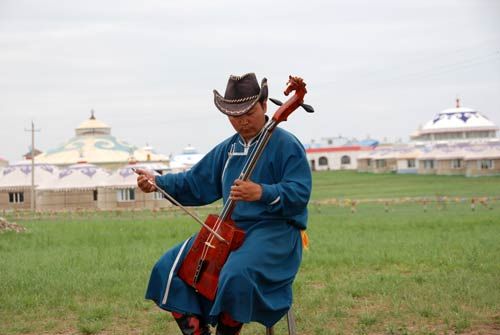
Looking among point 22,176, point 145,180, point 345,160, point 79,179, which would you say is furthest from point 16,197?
point 345,160

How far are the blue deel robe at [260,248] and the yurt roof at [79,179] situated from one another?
49.5m

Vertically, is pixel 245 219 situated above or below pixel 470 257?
above

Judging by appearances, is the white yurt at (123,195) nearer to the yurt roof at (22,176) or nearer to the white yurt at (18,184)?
the yurt roof at (22,176)

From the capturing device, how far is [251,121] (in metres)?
5.27

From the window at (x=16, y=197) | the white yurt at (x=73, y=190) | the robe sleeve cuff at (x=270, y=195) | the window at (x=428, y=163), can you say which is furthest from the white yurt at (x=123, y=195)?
the robe sleeve cuff at (x=270, y=195)

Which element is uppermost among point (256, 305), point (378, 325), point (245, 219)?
point (245, 219)

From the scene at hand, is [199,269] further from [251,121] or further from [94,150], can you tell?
[94,150]

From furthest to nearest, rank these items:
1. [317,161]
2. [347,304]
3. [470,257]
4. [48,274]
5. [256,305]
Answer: [317,161] < [470,257] < [48,274] < [347,304] < [256,305]

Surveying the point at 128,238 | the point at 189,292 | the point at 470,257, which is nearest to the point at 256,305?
the point at 189,292

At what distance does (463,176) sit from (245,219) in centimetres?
7035

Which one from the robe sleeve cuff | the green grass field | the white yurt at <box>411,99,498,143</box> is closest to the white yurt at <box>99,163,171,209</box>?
the green grass field

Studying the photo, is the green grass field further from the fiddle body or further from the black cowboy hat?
the black cowboy hat

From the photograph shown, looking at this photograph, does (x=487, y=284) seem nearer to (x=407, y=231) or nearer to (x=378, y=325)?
(x=378, y=325)

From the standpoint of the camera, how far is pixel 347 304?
7672mm
